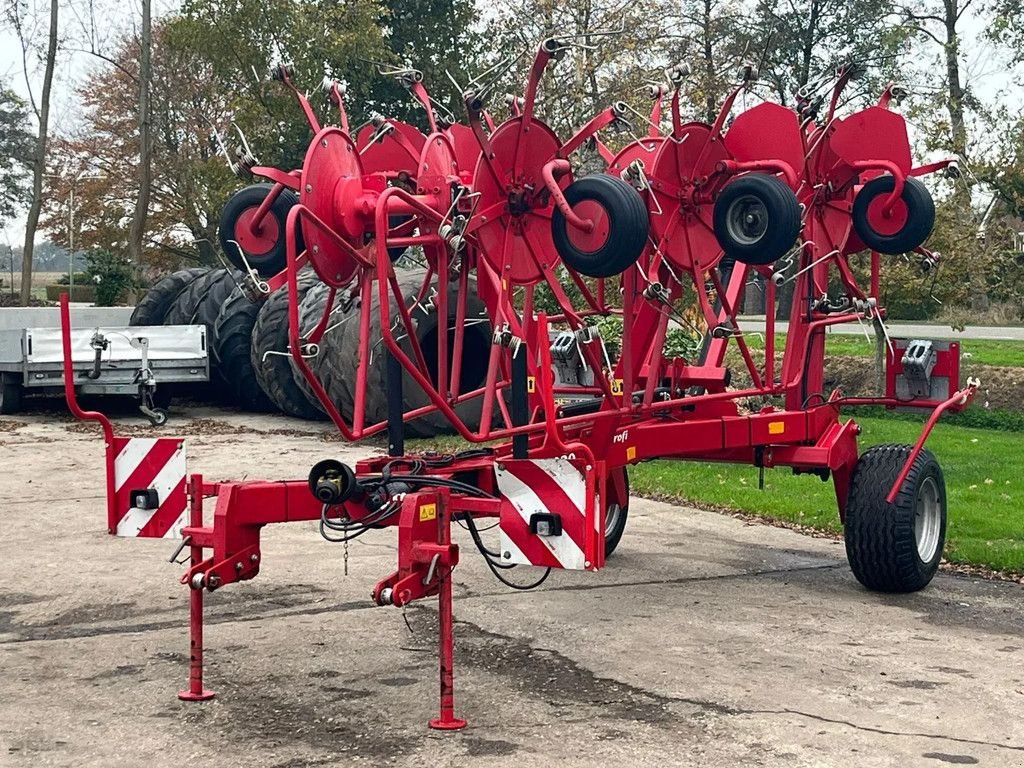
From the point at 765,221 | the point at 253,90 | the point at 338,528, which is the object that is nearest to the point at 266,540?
the point at 338,528

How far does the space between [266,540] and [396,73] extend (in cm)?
390

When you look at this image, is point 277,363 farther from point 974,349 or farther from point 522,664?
point 522,664

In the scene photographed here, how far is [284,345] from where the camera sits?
55.2ft

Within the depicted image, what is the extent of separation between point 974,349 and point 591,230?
16996 mm

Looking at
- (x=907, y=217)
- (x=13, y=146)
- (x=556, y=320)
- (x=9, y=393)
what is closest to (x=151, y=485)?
(x=556, y=320)

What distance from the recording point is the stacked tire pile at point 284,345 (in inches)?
547

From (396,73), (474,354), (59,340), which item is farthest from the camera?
(59,340)

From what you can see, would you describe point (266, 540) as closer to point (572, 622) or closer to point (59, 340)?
point (572, 622)

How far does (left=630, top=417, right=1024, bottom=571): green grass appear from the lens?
9398 millimetres

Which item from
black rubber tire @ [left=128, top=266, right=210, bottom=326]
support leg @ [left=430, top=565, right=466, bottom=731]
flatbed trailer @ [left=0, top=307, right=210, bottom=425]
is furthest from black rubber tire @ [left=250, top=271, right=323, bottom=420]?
support leg @ [left=430, top=565, right=466, bottom=731]

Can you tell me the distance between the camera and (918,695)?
583 centimetres

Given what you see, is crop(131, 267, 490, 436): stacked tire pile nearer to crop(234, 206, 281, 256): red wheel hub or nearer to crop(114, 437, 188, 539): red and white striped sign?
crop(234, 206, 281, 256): red wheel hub

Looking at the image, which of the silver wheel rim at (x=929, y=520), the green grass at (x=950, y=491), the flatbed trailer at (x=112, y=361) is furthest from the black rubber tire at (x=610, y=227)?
the flatbed trailer at (x=112, y=361)

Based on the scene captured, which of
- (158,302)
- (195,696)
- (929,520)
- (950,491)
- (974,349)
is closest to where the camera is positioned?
(195,696)
